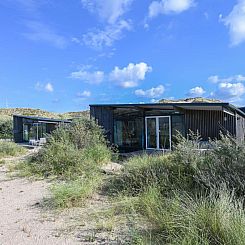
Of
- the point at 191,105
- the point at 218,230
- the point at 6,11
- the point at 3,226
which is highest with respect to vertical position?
the point at 6,11

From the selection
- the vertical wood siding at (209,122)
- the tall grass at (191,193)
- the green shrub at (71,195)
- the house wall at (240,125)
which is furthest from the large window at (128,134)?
the green shrub at (71,195)

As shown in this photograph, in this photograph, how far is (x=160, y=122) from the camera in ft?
59.5

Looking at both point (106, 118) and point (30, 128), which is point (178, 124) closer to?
point (106, 118)

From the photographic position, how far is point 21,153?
58.5ft

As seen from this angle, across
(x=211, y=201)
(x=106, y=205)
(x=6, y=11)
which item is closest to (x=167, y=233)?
(x=211, y=201)

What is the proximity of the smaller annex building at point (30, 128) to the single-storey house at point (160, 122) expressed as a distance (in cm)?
1100

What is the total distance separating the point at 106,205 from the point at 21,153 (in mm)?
12540

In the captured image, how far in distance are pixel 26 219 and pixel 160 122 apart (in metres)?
12.9

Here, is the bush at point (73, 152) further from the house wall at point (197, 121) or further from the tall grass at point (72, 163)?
the house wall at point (197, 121)

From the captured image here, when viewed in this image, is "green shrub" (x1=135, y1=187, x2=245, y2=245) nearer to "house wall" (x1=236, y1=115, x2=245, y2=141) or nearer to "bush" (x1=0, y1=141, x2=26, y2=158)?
"house wall" (x1=236, y1=115, x2=245, y2=141)

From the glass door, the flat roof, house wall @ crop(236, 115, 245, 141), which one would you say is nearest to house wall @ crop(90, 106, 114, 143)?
the flat roof

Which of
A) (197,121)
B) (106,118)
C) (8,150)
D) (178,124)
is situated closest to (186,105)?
(178,124)

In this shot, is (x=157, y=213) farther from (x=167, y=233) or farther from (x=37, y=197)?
(x=37, y=197)

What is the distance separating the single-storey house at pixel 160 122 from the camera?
17016 millimetres
